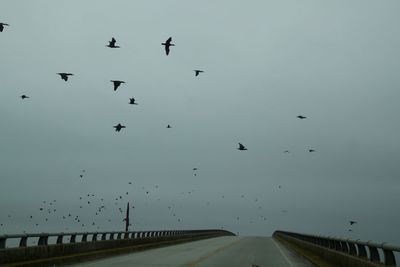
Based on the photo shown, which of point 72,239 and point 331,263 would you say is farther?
point 72,239

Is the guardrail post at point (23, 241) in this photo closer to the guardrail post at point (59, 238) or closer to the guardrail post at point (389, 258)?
the guardrail post at point (59, 238)

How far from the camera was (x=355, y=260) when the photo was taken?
61.1ft

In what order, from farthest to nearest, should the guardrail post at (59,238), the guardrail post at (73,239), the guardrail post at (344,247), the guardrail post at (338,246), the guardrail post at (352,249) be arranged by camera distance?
the guardrail post at (73,239) < the guardrail post at (59,238) < the guardrail post at (338,246) < the guardrail post at (344,247) < the guardrail post at (352,249)

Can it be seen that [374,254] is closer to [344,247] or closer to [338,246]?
[344,247]

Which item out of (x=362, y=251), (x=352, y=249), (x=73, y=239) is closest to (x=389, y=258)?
(x=362, y=251)

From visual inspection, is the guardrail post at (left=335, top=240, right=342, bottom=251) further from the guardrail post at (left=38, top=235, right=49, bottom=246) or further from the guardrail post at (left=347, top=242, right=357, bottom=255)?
the guardrail post at (left=38, top=235, right=49, bottom=246)

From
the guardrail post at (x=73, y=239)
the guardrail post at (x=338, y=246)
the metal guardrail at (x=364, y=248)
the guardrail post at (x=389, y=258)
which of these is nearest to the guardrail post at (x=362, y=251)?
the metal guardrail at (x=364, y=248)

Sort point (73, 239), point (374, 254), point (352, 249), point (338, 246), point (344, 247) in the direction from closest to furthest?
point (374, 254) → point (352, 249) → point (344, 247) → point (338, 246) → point (73, 239)

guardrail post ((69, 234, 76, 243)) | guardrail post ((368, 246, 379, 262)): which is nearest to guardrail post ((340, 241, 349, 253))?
guardrail post ((368, 246, 379, 262))

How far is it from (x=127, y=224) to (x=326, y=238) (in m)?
40.4

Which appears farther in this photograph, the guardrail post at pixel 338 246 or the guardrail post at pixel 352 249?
the guardrail post at pixel 338 246


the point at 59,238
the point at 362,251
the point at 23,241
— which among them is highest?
the point at 362,251

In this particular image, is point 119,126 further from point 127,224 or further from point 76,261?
point 127,224

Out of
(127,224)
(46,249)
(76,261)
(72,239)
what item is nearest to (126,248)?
(72,239)
